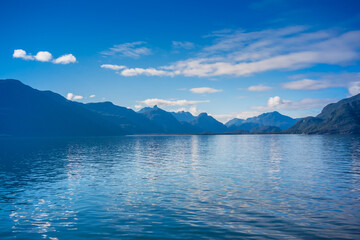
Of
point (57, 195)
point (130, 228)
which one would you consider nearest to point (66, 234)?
point (130, 228)

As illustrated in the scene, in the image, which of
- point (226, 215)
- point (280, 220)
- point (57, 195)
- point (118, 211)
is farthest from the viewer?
point (57, 195)

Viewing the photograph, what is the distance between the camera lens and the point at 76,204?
93.8 feet

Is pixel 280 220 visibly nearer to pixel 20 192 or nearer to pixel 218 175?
pixel 218 175

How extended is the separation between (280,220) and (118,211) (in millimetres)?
17256

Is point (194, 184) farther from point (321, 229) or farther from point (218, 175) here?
point (321, 229)

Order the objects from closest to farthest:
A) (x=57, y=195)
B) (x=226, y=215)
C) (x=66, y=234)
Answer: (x=66, y=234) < (x=226, y=215) < (x=57, y=195)

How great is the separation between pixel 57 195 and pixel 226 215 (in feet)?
80.6

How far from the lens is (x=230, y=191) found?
33938 mm

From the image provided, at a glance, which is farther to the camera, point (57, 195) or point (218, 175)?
point (218, 175)

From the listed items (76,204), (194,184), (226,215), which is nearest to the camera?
(226,215)

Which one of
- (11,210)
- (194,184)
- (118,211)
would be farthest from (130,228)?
(194,184)

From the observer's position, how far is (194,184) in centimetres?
3897

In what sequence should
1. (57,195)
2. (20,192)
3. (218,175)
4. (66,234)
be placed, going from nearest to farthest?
(66,234), (57,195), (20,192), (218,175)

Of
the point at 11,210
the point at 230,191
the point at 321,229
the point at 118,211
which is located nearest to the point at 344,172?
the point at 230,191
